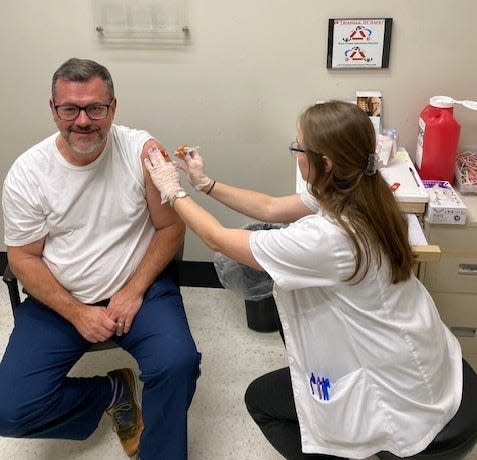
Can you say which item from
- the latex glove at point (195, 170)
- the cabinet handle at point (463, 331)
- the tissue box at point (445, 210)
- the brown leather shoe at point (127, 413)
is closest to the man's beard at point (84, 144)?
the latex glove at point (195, 170)

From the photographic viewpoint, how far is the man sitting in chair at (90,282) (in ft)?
5.25

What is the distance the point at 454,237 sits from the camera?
5.91ft

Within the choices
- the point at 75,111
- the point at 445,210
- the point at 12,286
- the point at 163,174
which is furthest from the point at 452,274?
the point at 12,286

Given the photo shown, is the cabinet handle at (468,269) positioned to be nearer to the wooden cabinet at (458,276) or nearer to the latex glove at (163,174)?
the wooden cabinet at (458,276)

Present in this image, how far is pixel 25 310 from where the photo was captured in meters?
1.78

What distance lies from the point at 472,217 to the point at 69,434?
4.69ft

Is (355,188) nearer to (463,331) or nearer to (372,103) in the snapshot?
(372,103)

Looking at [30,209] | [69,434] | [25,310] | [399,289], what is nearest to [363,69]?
[399,289]

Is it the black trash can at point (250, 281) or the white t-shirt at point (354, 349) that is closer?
the white t-shirt at point (354, 349)

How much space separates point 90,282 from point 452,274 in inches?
46.5

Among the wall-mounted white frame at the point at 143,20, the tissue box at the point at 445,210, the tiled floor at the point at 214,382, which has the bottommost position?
the tiled floor at the point at 214,382

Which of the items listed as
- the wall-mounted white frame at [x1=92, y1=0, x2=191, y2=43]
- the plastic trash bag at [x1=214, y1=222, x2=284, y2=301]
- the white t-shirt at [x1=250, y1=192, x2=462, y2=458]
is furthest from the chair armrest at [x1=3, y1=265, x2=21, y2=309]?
the wall-mounted white frame at [x1=92, y1=0, x2=191, y2=43]

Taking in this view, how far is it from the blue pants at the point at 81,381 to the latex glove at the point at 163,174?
40cm

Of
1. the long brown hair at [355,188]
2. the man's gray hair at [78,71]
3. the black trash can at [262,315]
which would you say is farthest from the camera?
the black trash can at [262,315]
